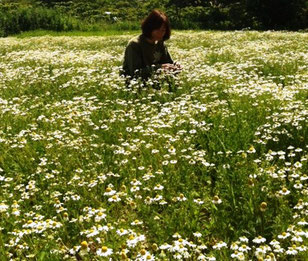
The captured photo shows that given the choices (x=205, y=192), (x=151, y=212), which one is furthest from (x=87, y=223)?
(x=205, y=192)

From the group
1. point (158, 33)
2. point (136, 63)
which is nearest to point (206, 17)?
point (158, 33)

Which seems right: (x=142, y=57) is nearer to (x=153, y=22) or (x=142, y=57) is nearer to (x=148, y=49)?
(x=148, y=49)

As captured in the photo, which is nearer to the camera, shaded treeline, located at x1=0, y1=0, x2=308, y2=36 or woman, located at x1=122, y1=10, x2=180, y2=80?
woman, located at x1=122, y1=10, x2=180, y2=80

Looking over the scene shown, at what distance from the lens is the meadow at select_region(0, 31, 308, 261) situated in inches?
119

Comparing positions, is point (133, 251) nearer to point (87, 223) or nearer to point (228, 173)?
point (87, 223)

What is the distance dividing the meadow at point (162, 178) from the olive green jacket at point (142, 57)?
680 millimetres

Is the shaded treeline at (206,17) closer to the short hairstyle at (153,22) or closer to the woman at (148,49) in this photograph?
the woman at (148,49)

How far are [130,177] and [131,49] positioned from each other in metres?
4.36

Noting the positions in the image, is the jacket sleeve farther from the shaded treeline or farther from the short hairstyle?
the shaded treeline

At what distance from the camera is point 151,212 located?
3.64m

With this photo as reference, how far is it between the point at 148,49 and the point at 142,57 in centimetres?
20

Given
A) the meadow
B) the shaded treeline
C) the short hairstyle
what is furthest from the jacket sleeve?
the shaded treeline

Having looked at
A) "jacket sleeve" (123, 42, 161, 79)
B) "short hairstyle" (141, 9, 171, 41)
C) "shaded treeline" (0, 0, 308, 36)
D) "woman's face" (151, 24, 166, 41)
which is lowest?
"shaded treeline" (0, 0, 308, 36)

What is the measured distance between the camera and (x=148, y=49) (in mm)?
8055
